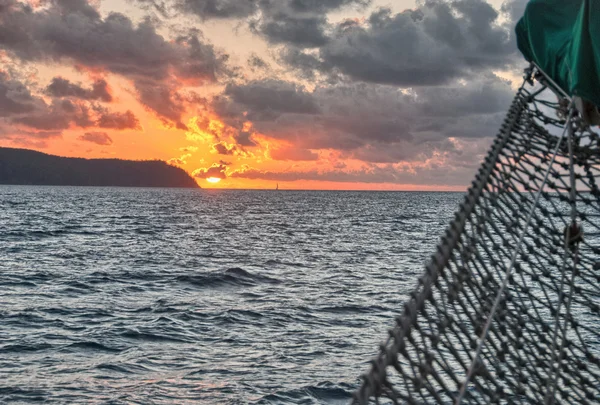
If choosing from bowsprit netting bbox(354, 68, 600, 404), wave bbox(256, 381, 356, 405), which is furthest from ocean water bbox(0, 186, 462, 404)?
bowsprit netting bbox(354, 68, 600, 404)

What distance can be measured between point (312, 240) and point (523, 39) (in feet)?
136

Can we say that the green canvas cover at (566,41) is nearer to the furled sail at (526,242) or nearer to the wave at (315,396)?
the furled sail at (526,242)

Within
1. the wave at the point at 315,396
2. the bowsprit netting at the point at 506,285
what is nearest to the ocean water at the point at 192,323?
the wave at the point at 315,396

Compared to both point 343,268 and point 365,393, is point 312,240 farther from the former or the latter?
point 365,393

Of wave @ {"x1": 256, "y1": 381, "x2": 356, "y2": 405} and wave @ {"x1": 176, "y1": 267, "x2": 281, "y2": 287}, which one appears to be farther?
wave @ {"x1": 176, "y1": 267, "x2": 281, "y2": 287}

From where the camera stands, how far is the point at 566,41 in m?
6.65

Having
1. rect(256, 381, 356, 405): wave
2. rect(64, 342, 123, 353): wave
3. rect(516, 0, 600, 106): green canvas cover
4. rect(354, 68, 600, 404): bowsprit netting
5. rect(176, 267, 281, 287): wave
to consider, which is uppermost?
rect(516, 0, 600, 106): green canvas cover

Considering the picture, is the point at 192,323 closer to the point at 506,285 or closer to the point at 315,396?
the point at 315,396

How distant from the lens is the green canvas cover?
226 inches

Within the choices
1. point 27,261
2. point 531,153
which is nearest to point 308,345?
point 531,153

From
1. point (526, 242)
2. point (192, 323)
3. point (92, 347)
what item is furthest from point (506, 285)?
point (192, 323)

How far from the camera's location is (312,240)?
160 ft

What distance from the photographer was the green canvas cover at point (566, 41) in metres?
5.74

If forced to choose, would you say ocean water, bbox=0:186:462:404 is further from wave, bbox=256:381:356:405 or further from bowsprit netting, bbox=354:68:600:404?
bowsprit netting, bbox=354:68:600:404
